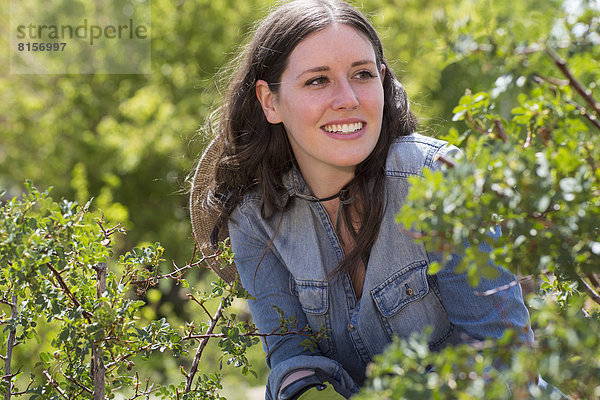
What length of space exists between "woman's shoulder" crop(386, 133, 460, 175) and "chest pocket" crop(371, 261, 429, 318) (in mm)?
294

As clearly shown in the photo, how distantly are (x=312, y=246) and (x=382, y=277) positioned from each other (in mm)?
277

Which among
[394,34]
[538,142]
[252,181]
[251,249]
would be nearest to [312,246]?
[251,249]

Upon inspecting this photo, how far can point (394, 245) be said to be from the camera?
7.06ft

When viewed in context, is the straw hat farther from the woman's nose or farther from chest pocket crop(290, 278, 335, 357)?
the woman's nose

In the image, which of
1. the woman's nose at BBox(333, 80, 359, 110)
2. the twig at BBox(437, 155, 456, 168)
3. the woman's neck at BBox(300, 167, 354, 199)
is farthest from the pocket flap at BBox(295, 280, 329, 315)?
the twig at BBox(437, 155, 456, 168)

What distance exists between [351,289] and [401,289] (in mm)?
199

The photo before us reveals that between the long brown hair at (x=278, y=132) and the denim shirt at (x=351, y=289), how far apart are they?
2.1 inches

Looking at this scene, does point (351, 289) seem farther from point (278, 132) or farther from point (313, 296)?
point (278, 132)

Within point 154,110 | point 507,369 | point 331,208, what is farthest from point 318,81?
point 154,110

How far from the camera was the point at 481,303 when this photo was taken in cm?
197

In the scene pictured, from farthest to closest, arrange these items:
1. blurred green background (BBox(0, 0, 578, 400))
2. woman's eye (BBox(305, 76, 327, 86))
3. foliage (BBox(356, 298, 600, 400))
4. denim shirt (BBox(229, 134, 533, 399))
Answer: blurred green background (BBox(0, 0, 578, 400)) < woman's eye (BBox(305, 76, 327, 86)) < denim shirt (BBox(229, 134, 533, 399)) < foliage (BBox(356, 298, 600, 400))

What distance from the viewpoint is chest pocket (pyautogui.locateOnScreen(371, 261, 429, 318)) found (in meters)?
2.14

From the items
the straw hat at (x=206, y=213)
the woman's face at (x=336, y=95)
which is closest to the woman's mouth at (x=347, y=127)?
the woman's face at (x=336, y=95)

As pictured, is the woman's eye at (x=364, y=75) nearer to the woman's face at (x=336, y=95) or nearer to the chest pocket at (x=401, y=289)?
the woman's face at (x=336, y=95)
